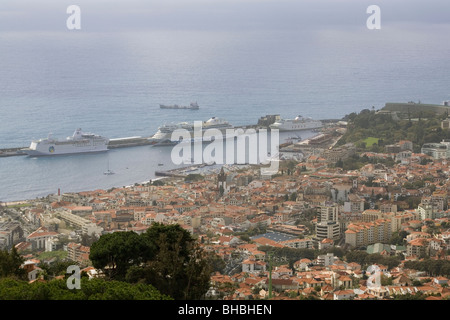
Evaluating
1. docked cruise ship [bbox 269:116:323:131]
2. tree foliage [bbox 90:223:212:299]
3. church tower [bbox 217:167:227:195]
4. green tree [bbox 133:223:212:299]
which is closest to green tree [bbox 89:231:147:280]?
tree foliage [bbox 90:223:212:299]

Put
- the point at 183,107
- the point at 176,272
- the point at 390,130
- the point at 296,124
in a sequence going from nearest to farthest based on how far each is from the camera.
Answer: the point at 176,272 → the point at 390,130 → the point at 296,124 → the point at 183,107

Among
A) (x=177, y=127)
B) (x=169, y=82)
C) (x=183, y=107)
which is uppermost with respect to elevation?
(x=169, y=82)

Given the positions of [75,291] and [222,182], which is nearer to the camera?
[75,291]

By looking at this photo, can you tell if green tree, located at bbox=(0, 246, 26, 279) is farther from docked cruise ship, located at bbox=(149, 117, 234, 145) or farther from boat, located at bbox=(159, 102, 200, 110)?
boat, located at bbox=(159, 102, 200, 110)

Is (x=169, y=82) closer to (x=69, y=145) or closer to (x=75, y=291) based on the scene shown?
(x=69, y=145)

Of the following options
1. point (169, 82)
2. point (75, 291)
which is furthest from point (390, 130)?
point (75, 291)

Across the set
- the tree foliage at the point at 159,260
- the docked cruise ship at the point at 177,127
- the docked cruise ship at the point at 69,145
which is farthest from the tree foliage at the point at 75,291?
the docked cruise ship at the point at 177,127
